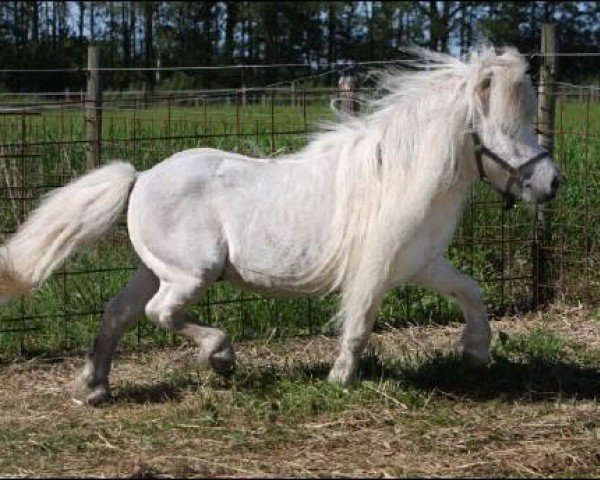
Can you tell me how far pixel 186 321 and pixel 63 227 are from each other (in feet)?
2.78

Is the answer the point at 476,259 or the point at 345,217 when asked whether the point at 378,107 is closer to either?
the point at 345,217

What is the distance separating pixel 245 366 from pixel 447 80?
2.08m

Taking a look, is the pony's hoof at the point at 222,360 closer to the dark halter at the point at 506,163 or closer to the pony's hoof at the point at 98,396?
the pony's hoof at the point at 98,396

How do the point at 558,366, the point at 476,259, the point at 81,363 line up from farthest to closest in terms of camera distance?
the point at 476,259 < the point at 81,363 < the point at 558,366

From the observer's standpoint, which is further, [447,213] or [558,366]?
[558,366]

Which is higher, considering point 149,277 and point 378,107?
point 378,107

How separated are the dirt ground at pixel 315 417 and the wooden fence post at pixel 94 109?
5.42 ft

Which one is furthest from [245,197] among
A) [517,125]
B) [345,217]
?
[517,125]

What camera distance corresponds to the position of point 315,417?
4852mm

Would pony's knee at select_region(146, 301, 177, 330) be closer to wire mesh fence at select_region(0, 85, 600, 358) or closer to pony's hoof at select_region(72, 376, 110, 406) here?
pony's hoof at select_region(72, 376, 110, 406)

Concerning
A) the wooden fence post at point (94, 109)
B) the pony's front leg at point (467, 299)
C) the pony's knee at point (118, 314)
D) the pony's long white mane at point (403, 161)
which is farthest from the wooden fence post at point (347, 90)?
the pony's knee at point (118, 314)

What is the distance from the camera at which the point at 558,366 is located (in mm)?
5699

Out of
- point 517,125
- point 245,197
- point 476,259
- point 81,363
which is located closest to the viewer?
point 517,125

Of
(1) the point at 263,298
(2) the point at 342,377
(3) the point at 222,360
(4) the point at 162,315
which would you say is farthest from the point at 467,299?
(1) the point at 263,298
